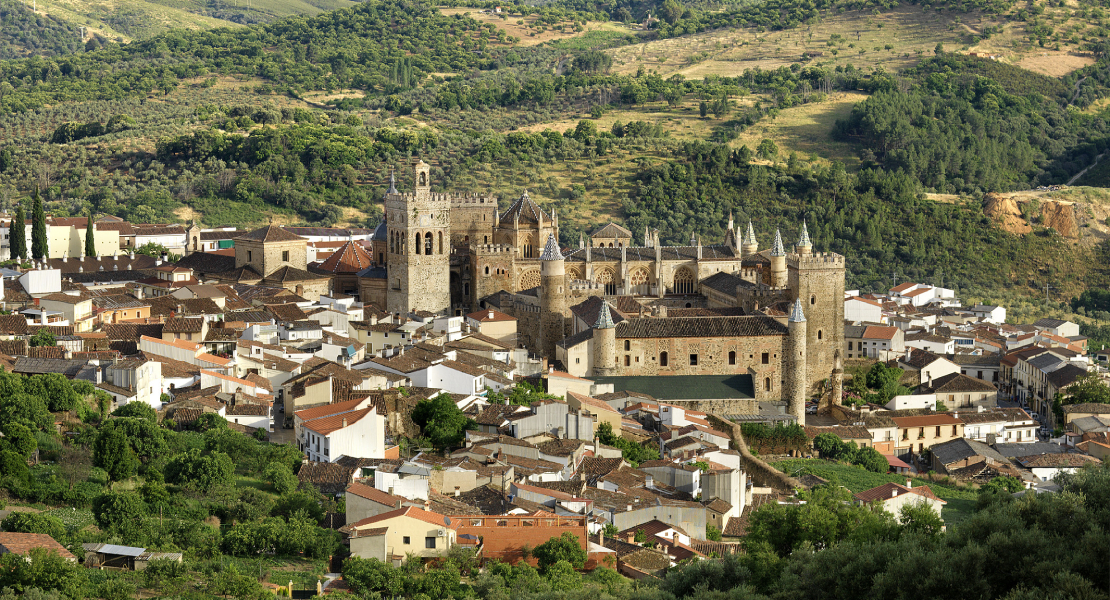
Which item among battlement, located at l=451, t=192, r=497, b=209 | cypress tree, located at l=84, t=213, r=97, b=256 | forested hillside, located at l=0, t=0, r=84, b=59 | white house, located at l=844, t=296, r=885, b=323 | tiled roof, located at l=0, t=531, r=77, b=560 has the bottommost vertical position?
white house, located at l=844, t=296, r=885, b=323

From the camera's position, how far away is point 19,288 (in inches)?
1752

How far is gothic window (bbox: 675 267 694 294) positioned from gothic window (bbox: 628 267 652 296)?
42.0 inches

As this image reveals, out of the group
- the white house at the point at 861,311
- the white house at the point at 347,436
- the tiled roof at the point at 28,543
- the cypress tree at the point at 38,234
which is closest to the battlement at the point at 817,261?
the white house at the point at 861,311

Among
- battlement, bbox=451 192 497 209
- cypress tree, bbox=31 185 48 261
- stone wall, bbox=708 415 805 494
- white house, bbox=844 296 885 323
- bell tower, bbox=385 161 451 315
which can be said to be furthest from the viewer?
cypress tree, bbox=31 185 48 261

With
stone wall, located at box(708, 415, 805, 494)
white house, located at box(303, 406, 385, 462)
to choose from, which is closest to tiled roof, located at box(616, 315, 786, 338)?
stone wall, located at box(708, 415, 805, 494)

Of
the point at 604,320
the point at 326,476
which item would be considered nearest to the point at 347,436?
the point at 326,476

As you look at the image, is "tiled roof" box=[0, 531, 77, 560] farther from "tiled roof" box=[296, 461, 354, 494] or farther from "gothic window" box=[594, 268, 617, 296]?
"gothic window" box=[594, 268, 617, 296]

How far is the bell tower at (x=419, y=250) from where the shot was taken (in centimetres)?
4447

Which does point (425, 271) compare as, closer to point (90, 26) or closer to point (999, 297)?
point (999, 297)

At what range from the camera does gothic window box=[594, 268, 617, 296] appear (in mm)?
46438

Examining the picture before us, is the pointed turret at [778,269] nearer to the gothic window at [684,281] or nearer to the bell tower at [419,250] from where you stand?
the gothic window at [684,281]

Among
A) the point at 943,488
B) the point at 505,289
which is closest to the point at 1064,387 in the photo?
the point at 943,488

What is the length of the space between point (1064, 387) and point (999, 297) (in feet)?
79.3

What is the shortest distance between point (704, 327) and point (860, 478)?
22.5ft
